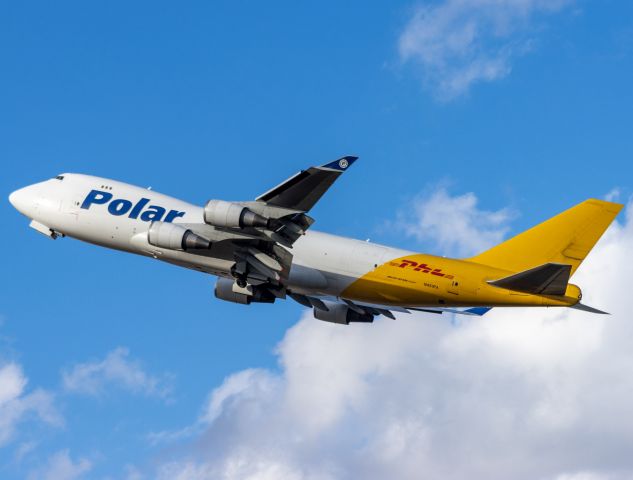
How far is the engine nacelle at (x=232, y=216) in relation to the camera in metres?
40.3

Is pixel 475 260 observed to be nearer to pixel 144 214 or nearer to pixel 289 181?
pixel 289 181

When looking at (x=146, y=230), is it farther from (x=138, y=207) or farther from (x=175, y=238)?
(x=175, y=238)

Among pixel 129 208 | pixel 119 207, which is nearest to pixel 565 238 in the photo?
pixel 129 208

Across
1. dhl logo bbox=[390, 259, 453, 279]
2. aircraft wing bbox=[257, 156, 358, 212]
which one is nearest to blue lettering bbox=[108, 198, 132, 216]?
aircraft wing bbox=[257, 156, 358, 212]

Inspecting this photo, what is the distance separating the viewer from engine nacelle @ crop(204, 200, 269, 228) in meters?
40.3

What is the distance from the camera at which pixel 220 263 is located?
45.3 metres

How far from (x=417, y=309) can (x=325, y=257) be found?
6508 millimetres

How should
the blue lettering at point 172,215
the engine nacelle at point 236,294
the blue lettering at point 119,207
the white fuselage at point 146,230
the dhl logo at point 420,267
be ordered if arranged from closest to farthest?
the dhl logo at point 420,267
the white fuselage at point 146,230
the engine nacelle at point 236,294
the blue lettering at point 172,215
the blue lettering at point 119,207

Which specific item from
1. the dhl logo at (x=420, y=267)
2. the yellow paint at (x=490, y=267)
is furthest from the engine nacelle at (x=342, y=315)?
the dhl logo at (x=420, y=267)

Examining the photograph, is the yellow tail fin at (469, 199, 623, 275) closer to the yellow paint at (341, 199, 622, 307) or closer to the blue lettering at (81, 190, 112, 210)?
the yellow paint at (341, 199, 622, 307)

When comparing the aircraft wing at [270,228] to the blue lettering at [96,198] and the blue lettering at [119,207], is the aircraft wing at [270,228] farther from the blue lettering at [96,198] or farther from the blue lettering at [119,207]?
the blue lettering at [96,198]

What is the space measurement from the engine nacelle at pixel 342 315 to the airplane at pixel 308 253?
1.76 m

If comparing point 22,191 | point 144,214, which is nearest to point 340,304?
point 144,214

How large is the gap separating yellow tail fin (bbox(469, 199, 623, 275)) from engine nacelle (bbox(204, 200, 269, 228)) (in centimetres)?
1230
